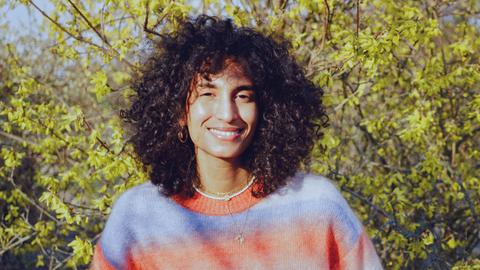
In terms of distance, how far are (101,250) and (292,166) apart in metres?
0.59

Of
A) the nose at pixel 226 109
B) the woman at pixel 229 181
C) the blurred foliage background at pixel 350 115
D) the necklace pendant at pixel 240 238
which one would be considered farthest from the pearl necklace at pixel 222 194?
the blurred foliage background at pixel 350 115

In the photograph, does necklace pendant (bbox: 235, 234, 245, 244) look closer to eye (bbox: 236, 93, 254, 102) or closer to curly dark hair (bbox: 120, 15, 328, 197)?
curly dark hair (bbox: 120, 15, 328, 197)

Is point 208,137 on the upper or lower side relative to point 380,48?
lower

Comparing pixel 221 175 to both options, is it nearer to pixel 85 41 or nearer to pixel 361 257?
pixel 361 257

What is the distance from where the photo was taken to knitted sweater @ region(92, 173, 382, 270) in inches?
70.0

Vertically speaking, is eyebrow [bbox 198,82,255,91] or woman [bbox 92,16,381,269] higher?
eyebrow [bbox 198,82,255,91]

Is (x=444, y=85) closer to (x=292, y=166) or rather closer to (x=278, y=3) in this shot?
(x=278, y=3)

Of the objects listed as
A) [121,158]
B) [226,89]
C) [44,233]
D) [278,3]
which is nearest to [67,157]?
[44,233]

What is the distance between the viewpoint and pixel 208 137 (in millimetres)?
1833

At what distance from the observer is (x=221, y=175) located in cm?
190

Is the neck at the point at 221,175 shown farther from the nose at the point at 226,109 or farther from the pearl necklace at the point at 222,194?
the nose at the point at 226,109

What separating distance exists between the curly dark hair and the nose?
91 mm

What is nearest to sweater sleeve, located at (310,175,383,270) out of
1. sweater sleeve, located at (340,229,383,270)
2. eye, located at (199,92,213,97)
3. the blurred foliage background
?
sweater sleeve, located at (340,229,383,270)

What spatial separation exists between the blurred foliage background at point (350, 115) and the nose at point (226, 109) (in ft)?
2.74
